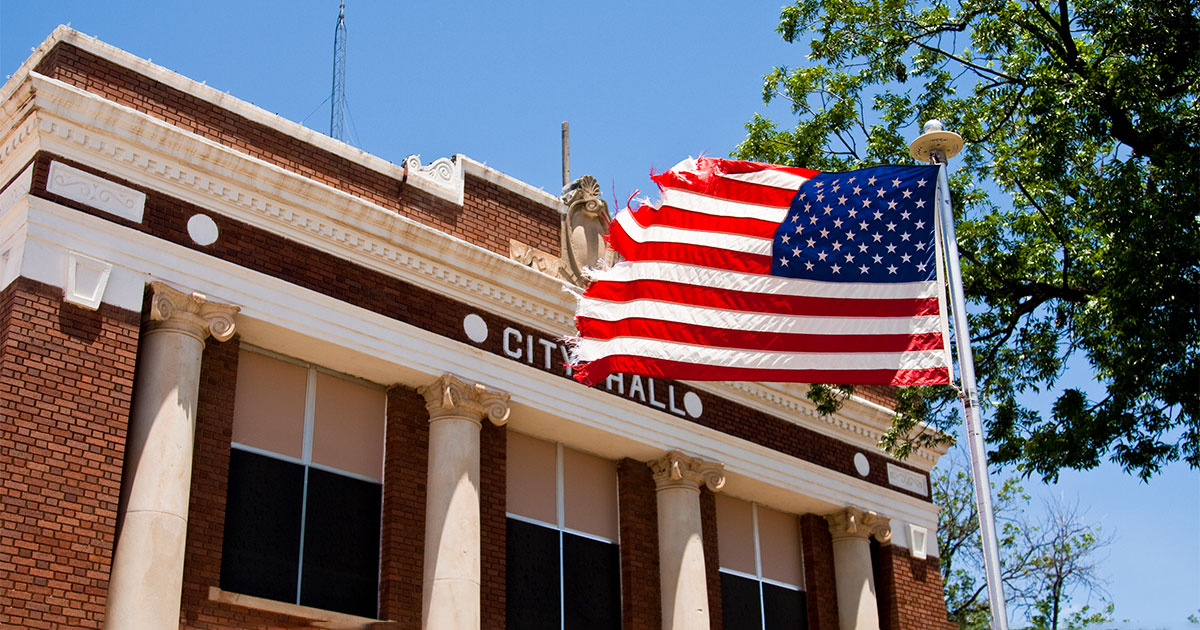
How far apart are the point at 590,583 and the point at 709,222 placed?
6928 millimetres

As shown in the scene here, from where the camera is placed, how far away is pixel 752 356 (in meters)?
13.6

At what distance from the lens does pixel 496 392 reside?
18328 mm

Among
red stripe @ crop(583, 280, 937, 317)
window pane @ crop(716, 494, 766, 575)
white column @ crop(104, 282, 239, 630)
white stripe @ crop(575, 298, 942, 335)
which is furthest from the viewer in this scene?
window pane @ crop(716, 494, 766, 575)

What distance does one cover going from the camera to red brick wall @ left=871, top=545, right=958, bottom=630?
75.6 ft

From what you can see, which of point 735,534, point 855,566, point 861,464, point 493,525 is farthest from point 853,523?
point 493,525

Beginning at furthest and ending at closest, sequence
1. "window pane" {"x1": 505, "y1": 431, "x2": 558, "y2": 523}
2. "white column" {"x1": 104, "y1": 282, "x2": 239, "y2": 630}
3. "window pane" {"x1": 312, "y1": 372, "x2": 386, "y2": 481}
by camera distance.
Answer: "window pane" {"x1": 505, "y1": 431, "x2": 558, "y2": 523} < "window pane" {"x1": 312, "y1": 372, "x2": 386, "y2": 481} < "white column" {"x1": 104, "y1": 282, "x2": 239, "y2": 630}

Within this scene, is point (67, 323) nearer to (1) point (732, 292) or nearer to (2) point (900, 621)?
(1) point (732, 292)

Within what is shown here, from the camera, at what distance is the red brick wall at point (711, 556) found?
67.2ft

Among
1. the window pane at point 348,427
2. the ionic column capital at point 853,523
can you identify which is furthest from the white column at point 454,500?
the ionic column capital at point 853,523

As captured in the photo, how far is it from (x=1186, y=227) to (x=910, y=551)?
10027 millimetres

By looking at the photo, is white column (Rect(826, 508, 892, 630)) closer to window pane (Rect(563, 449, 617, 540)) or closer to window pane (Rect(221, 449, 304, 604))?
window pane (Rect(563, 449, 617, 540))

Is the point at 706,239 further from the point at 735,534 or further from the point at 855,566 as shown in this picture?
the point at 855,566

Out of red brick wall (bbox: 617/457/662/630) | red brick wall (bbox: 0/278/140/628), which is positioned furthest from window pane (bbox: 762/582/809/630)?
red brick wall (bbox: 0/278/140/628)

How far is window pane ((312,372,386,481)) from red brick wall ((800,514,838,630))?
8.14 meters
